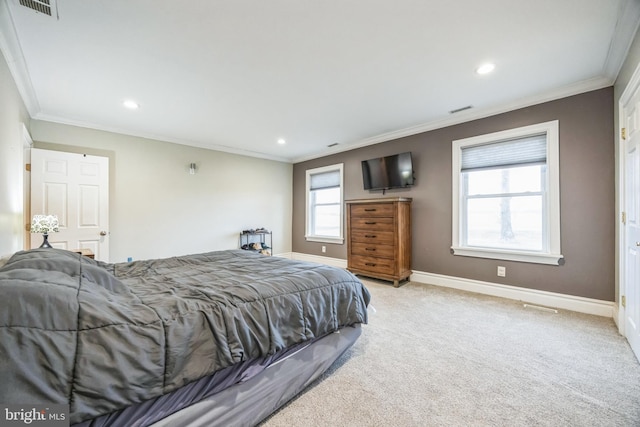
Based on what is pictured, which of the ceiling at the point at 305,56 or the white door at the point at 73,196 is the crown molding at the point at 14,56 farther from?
the white door at the point at 73,196

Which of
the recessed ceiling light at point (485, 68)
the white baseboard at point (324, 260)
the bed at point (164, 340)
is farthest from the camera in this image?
the white baseboard at point (324, 260)

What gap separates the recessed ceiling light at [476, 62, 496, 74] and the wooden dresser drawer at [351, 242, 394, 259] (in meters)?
2.37

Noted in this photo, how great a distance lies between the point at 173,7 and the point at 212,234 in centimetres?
392

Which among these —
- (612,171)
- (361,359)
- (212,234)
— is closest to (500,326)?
(361,359)

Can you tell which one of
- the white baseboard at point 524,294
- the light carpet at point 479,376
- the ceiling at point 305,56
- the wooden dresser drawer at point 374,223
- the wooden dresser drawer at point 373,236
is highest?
the ceiling at point 305,56

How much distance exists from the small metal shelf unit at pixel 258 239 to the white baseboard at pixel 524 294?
10.0 ft

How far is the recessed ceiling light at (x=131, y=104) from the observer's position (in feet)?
10.5

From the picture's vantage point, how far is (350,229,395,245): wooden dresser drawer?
4027 millimetres

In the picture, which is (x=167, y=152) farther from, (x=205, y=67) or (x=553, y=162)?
(x=553, y=162)

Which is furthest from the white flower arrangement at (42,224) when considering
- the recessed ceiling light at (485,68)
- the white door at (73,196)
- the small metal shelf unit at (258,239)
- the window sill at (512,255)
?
the window sill at (512,255)

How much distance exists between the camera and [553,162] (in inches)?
120

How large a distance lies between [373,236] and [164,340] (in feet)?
11.4

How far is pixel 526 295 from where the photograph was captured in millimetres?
3221

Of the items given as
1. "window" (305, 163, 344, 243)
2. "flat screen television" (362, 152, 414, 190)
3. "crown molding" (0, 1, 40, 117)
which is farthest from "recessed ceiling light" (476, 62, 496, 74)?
"crown molding" (0, 1, 40, 117)
